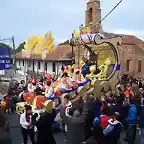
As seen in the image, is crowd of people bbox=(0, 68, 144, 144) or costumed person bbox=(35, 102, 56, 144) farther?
costumed person bbox=(35, 102, 56, 144)

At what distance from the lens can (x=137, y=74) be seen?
115 ft

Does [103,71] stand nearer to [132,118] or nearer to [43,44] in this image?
[132,118]

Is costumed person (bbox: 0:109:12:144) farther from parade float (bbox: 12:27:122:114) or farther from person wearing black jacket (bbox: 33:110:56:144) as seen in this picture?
parade float (bbox: 12:27:122:114)

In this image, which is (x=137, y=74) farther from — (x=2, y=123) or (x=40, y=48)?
(x=2, y=123)

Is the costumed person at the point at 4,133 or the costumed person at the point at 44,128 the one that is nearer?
the costumed person at the point at 4,133

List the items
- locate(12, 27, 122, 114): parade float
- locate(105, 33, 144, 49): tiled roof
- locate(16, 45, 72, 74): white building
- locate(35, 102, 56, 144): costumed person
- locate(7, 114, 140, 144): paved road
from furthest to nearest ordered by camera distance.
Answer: locate(16, 45, 72, 74): white building < locate(105, 33, 144, 49): tiled roof < locate(12, 27, 122, 114): parade float < locate(7, 114, 140, 144): paved road < locate(35, 102, 56, 144): costumed person

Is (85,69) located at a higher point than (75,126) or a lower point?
higher

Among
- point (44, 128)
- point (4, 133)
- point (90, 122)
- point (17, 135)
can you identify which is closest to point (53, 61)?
point (17, 135)

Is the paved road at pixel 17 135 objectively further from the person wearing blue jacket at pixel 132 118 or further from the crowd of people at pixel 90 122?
the person wearing blue jacket at pixel 132 118

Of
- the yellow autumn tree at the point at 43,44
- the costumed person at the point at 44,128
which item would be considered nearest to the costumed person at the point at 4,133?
the costumed person at the point at 44,128

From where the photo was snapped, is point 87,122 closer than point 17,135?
Yes

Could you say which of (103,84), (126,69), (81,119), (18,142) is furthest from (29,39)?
(81,119)

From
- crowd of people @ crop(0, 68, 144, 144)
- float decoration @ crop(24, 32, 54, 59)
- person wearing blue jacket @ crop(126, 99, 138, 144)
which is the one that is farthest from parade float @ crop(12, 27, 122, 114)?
float decoration @ crop(24, 32, 54, 59)

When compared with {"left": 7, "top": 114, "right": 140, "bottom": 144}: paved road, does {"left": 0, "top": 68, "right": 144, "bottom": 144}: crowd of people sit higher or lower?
higher
